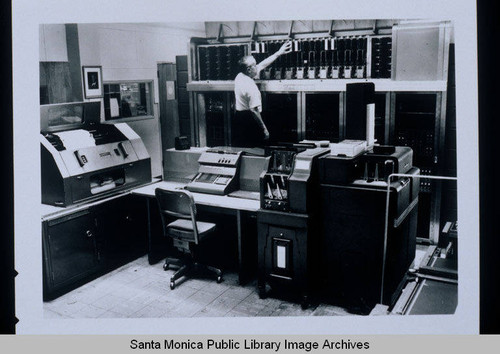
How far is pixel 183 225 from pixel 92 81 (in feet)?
7.41

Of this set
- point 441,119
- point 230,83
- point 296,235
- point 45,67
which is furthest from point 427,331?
point 45,67

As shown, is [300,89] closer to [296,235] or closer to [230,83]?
[230,83]

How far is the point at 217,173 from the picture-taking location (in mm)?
4039

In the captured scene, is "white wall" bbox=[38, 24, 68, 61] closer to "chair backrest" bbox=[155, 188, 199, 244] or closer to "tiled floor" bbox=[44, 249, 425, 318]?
"chair backrest" bbox=[155, 188, 199, 244]

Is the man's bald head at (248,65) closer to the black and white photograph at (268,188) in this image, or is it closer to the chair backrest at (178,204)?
the black and white photograph at (268,188)

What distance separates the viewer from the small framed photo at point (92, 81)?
194 inches

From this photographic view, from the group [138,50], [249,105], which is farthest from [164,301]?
[138,50]

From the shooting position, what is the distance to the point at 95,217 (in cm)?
377

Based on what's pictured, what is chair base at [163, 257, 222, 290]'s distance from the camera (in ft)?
12.4

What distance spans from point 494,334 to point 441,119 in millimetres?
2192

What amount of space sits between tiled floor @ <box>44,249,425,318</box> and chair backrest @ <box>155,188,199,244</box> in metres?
0.44

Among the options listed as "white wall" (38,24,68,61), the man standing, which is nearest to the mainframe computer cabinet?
the man standing

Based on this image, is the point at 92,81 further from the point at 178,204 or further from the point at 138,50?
the point at 178,204

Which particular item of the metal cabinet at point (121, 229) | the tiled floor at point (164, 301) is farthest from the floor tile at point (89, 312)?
the metal cabinet at point (121, 229)
